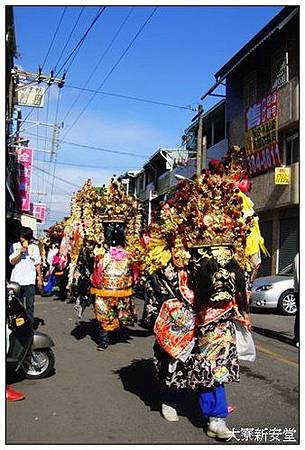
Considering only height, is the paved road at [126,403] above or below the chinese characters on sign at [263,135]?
below

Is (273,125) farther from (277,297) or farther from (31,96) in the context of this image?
(31,96)

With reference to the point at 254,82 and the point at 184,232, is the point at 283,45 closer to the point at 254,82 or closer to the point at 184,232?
the point at 254,82

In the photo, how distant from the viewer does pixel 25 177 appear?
70.9ft

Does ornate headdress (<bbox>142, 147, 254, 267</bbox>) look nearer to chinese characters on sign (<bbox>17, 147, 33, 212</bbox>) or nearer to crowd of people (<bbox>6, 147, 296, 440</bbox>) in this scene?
crowd of people (<bbox>6, 147, 296, 440</bbox>)

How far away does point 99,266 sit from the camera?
7.43 m

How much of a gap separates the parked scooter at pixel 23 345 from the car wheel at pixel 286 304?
7.50 meters

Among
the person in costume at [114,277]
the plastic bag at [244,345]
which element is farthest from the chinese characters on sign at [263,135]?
the plastic bag at [244,345]

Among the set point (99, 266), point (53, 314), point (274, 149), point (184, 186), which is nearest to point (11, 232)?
point (53, 314)

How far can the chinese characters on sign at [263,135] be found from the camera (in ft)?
58.5

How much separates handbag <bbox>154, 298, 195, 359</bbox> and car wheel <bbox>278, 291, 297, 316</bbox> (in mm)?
8219

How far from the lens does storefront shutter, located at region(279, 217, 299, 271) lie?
56.0ft

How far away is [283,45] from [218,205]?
1493cm

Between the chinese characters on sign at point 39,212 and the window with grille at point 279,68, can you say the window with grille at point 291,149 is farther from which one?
the chinese characters on sign at point 39,212

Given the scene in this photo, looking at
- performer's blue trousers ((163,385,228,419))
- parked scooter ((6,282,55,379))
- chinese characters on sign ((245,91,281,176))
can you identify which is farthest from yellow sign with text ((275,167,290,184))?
performer's blue trousers ((163,385,228,419))
